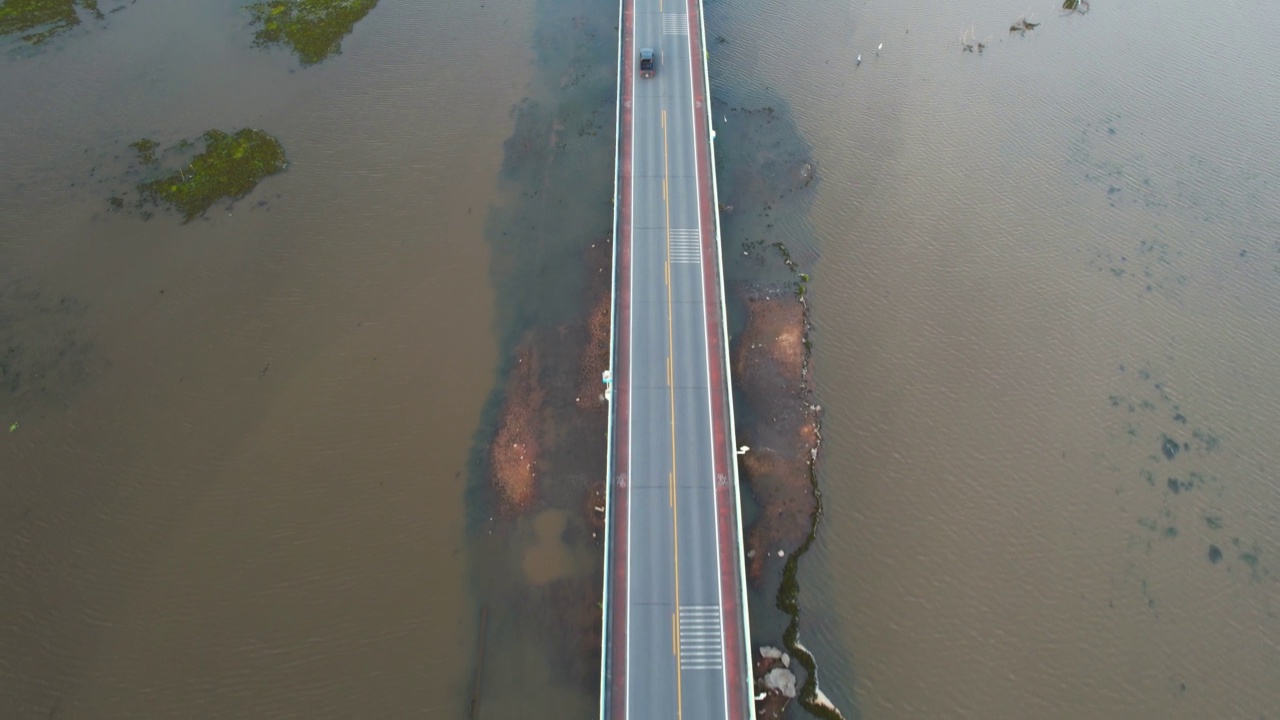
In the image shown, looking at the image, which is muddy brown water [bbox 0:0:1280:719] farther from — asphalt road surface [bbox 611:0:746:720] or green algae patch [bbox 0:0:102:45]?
green algae patch [bbox 0:0:102:45]

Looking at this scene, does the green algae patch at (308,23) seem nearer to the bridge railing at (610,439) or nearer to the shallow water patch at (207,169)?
the shallow water patch at (207,169)

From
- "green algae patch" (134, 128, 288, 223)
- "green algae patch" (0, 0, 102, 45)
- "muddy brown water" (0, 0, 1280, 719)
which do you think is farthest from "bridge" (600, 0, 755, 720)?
"green algae patch" (0, 0, 102, 45)

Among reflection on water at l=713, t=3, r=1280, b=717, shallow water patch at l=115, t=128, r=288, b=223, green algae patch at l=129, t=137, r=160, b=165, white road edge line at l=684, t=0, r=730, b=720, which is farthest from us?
green algae patch at l=129, t=137, r=160, b=165

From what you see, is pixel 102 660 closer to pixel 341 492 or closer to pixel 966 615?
pixel 341 492

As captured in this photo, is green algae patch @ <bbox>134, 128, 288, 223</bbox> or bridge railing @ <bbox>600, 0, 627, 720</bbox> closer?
bridge railing @ <bbox>600, 0, 627, 720</bbox>

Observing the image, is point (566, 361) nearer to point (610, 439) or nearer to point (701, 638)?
point (610, 439)

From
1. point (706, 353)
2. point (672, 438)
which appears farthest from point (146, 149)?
point (672, 438)
